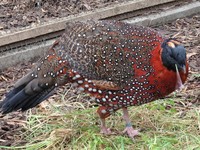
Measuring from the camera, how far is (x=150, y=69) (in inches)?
157

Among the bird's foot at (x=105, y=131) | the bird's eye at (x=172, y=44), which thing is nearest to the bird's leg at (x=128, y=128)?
the bird's foot at (x=105, y=131)

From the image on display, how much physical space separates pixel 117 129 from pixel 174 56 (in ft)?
3.23

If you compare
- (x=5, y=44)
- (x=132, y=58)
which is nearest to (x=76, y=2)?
(x=5, y=44)

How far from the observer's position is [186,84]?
16.9ft

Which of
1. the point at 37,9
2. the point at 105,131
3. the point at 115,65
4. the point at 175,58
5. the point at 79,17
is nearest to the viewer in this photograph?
the point at 175,58

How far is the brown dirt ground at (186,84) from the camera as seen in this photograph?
4562 mm

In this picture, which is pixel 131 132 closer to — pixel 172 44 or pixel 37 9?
pixel 172 44

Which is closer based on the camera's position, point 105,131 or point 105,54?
point 105,54

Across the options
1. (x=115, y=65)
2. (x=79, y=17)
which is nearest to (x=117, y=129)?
(x=115, y=65)

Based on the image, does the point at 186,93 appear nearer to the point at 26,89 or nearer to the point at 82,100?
the point at 82,100

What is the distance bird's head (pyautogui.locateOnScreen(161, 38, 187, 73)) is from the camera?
3.86m

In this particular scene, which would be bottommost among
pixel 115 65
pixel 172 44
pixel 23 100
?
pixel 23 100

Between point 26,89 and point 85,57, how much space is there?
61 cm

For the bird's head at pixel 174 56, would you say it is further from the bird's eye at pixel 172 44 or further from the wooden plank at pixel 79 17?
the wooden plank at pixel 79 17
